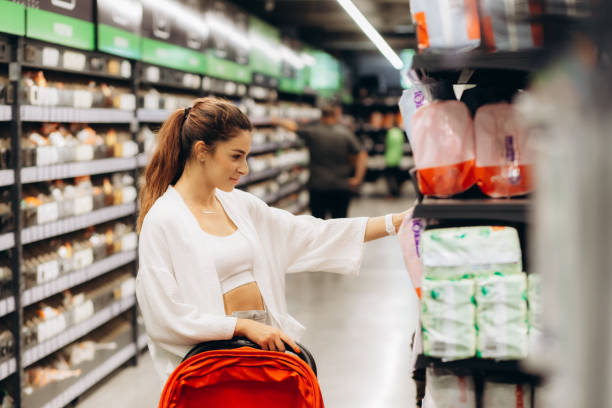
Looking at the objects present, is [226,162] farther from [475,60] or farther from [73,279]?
[73,279]

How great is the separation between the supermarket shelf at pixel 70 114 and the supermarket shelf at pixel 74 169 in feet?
0.87

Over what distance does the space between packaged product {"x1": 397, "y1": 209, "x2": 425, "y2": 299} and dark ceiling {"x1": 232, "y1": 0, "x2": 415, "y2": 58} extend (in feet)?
32.3

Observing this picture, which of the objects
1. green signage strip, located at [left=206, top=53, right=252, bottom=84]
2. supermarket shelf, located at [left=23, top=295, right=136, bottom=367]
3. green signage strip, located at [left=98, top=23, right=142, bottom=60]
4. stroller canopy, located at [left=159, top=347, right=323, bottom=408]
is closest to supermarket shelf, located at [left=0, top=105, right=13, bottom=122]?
green signage strip, located at [left=98, top=23, right=142, bottom=60]

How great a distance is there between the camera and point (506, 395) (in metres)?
1.93

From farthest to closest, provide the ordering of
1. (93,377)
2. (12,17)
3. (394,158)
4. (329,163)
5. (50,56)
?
1. (394,158)
2. (329,163)
3. (93,377)
4. (50,56)
5. (12,17)

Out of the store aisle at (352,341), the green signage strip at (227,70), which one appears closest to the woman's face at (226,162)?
the store aisle at (352,341)

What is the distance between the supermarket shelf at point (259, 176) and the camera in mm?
8116

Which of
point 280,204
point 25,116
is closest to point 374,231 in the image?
point 25,116

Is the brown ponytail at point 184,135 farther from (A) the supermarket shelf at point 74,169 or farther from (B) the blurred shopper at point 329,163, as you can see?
(B) the blurred shopper at point 329,163

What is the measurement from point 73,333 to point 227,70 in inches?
162

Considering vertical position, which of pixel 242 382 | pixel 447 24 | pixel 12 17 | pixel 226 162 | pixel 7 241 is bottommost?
pixel 242 382

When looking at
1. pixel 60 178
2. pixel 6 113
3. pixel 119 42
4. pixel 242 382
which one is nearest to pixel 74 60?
pixel 119 42

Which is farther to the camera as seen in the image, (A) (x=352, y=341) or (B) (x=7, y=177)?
(A) (x=352, y=341)

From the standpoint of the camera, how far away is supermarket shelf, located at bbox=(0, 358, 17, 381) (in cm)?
368
